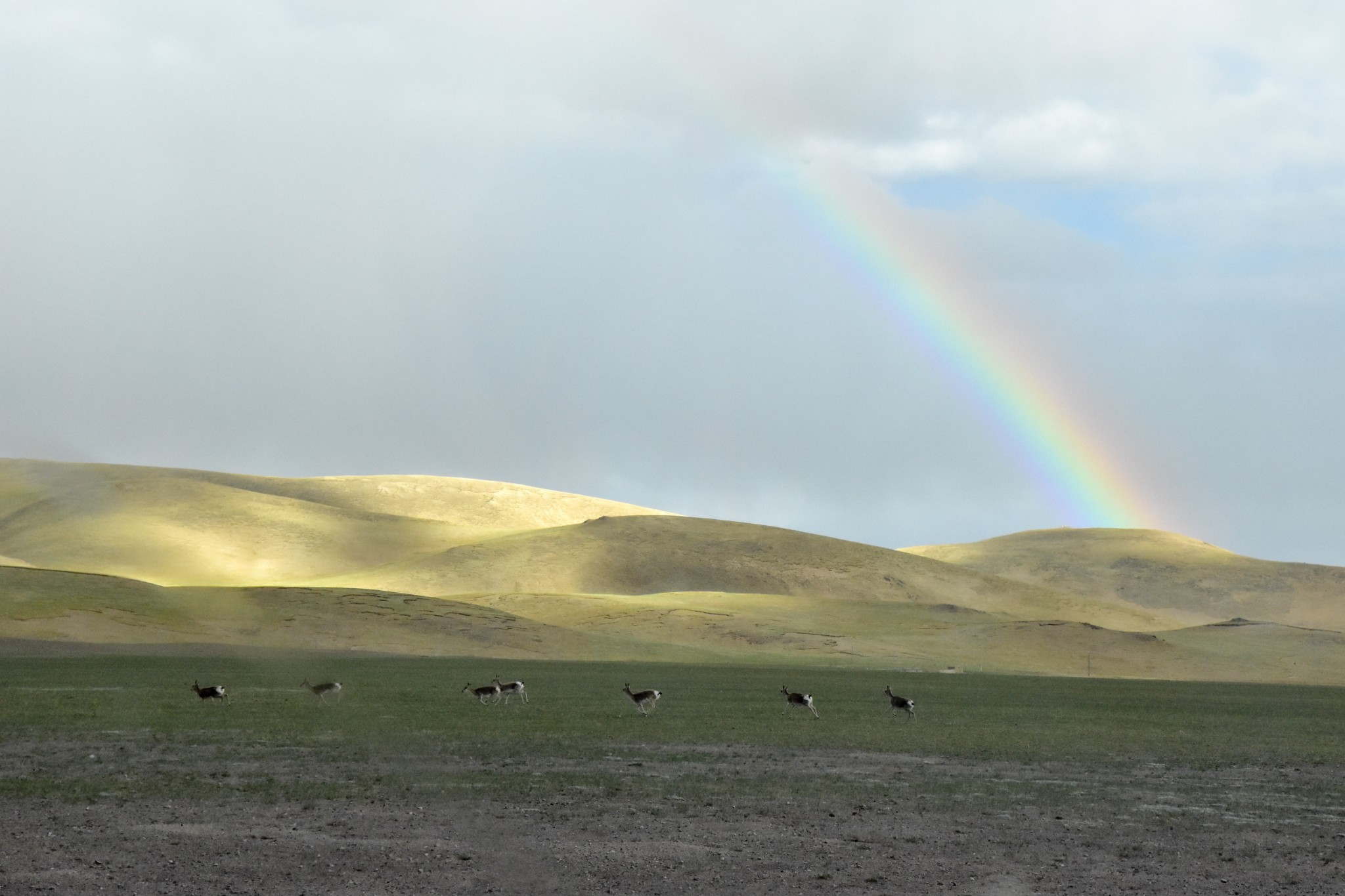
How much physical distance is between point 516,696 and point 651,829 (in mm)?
26289

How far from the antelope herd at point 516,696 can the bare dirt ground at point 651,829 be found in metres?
10.9

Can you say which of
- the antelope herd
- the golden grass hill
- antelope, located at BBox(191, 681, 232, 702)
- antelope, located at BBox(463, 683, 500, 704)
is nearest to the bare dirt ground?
the antelope herd

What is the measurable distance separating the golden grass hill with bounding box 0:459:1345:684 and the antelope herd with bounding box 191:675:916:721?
36341 millimetres

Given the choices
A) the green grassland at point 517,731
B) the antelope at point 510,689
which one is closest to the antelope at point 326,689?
the green grassland at point 517,731

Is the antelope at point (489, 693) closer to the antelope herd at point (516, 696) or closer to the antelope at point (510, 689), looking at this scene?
the antelope herd at point (516, 696)

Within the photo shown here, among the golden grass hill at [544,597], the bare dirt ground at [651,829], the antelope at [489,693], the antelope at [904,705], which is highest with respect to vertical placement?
the golden grass hill at [544,597]

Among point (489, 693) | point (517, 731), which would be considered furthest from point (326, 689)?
point (517, 731)

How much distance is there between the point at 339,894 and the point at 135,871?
2476 millimetres

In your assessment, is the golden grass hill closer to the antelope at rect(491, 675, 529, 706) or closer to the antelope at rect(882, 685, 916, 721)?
the antelope at rect(491, 675, 529, 706)

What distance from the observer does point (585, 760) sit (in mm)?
25531

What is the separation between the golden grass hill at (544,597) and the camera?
85.6m

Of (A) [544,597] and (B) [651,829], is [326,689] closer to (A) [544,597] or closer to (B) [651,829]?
(B) [651,829]

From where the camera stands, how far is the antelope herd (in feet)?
121

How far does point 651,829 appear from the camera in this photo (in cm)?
1797
